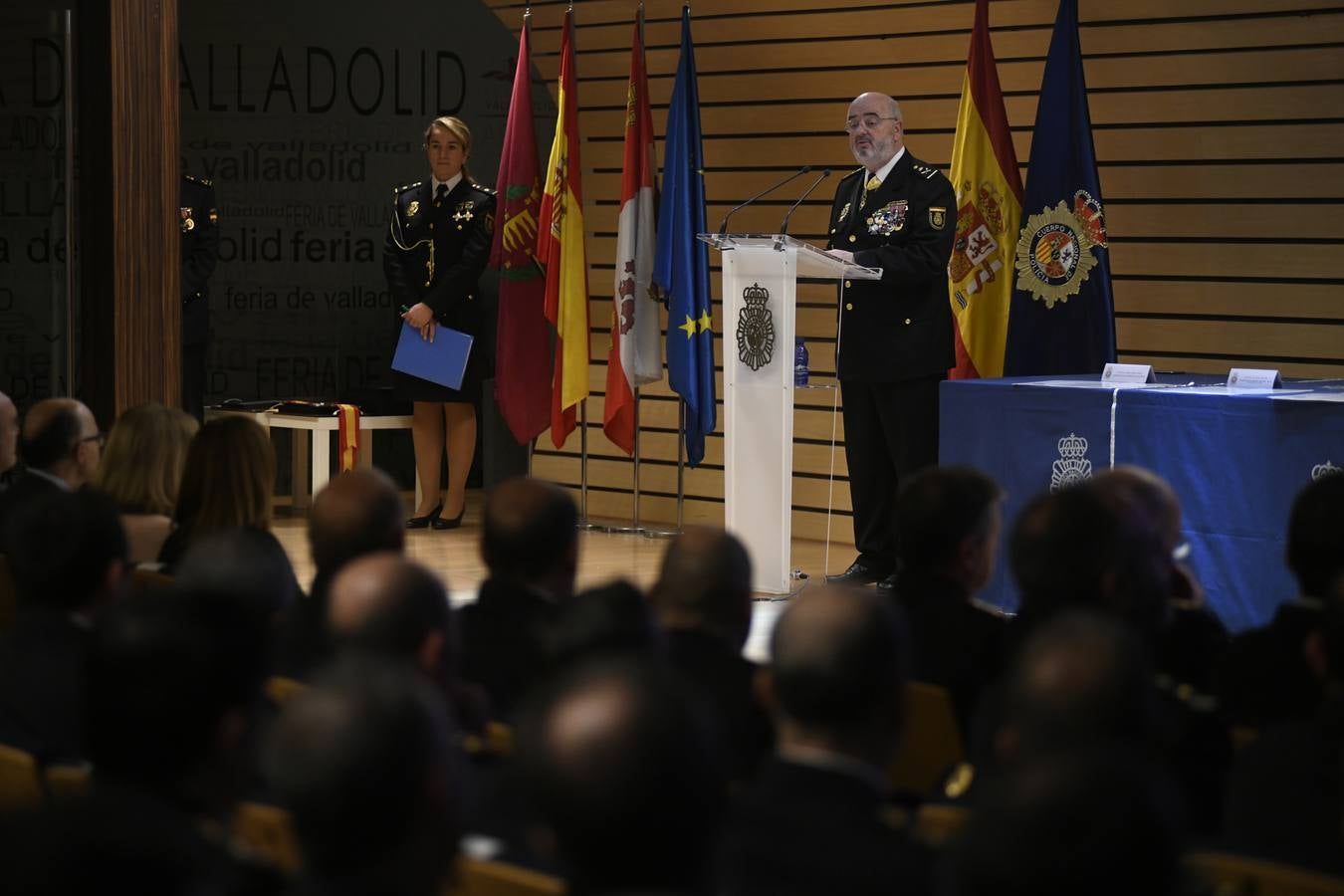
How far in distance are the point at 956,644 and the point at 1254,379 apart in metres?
2.88

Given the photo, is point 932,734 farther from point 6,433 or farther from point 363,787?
point 6,433

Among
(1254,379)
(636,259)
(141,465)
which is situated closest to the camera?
(141,465)

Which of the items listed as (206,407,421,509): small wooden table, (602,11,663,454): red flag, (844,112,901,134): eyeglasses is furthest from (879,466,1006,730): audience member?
(206,407,421,509): small wooden table

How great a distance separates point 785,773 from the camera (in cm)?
171

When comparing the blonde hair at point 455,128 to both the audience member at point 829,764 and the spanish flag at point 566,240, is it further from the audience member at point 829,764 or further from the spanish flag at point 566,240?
the audience member at point 829,764

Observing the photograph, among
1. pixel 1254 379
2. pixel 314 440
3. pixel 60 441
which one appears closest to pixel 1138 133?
pixel 1254 379

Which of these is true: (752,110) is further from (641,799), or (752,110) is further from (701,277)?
(641,799)

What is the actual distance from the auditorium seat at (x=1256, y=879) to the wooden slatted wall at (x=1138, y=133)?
500cm

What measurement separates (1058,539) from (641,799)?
1403mm

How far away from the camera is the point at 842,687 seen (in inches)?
71.3

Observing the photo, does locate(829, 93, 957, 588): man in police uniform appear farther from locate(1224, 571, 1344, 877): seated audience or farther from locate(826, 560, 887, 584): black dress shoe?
locate(1224, 571, 1344, 877): seated audience

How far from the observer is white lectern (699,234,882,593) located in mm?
5730

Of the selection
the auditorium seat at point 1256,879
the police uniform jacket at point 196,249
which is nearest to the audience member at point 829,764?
the auditorium seat at point 1256,879

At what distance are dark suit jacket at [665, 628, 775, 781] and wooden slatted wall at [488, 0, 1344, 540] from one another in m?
4.48
